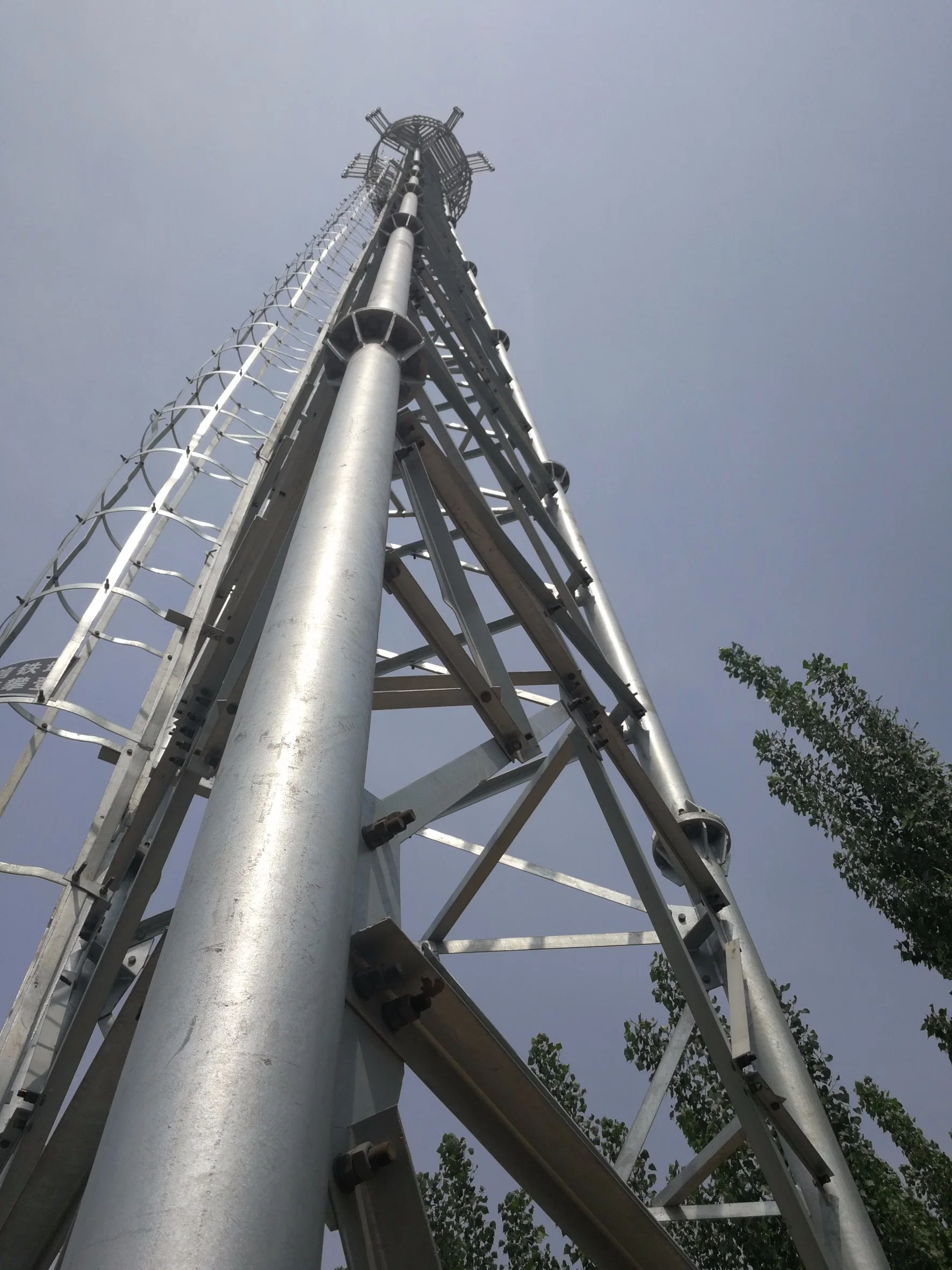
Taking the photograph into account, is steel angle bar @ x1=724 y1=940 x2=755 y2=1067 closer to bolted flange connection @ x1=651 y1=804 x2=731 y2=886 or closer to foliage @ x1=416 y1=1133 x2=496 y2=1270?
bolted flange connection @ x1=651 y1=804 x2=731 y2=886

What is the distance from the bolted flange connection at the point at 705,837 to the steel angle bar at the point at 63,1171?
3.20 meters

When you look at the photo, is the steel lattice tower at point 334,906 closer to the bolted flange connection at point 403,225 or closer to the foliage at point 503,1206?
the bolted flange connection at point 403,225

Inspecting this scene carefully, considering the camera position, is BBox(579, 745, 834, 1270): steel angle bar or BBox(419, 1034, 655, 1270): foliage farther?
BBox(419, 1034, 655, 1270): foliage

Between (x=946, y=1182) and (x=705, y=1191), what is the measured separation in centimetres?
394

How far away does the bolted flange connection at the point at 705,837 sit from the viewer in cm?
536

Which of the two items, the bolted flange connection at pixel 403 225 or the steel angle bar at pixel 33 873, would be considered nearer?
the steel angle bar at pixel 33 873

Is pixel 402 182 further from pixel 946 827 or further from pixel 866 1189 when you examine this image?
pixel 866 1189

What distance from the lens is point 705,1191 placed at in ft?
52.1

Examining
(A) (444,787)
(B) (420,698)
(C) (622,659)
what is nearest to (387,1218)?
→ (A) (444,787)

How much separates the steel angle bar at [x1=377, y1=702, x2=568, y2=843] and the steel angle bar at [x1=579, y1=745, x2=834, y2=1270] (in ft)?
3.85

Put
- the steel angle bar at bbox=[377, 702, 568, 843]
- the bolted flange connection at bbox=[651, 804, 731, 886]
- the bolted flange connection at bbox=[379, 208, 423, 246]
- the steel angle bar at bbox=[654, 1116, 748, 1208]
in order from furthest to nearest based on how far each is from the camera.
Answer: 1. the bolted flange connection at bbox=[379, 208, 423, 246]
2. the bolted flange connection at bbox=[651, 804, 731, 886]
3. the steel angle bar at bbox=[654, 1116, 748, 1208]
4. the steel angle bar at bbox=[377, 702, 568, 843]

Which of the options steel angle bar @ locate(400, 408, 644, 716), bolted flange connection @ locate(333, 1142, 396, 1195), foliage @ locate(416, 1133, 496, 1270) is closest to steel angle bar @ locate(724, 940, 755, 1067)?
steel angle bar @ locate(400, 408, 644, 716)

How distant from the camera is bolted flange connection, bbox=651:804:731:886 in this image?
536cm

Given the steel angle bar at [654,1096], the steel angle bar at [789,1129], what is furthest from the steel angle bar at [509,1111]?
the steel angle bar at [654,1096]
